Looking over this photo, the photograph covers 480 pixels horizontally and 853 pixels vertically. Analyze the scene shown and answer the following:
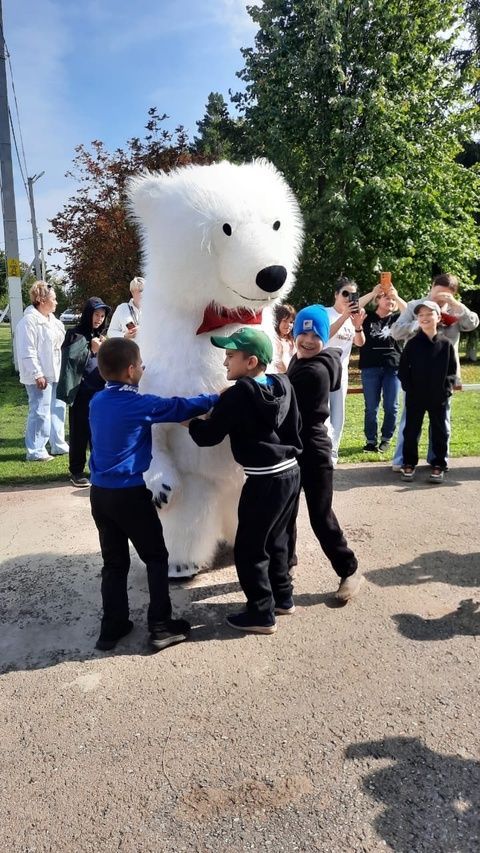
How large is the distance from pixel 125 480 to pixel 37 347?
160 inches

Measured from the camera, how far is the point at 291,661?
110 inches

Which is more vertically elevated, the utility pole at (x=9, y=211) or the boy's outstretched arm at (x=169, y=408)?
the utility pole at (x=9, y=211)

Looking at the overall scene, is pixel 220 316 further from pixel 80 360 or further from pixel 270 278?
pixel 80 360

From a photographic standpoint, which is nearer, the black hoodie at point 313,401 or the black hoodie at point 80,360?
the black hoodie at point 313,401

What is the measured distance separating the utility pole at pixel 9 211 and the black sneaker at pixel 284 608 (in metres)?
10.6

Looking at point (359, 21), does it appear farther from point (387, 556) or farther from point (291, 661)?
point (291, 661)

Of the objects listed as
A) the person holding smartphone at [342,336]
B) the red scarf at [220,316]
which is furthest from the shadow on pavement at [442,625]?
the person holding smartphone at [342,336]

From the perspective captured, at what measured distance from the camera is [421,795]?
202cm

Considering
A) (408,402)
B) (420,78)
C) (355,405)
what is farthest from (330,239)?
(408,402)

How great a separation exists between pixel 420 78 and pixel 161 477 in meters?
14.6

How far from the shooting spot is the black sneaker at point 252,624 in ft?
9.84

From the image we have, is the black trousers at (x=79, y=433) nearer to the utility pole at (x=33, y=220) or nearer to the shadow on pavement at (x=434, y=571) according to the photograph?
the shadow on pavement at (x=434, y=571)

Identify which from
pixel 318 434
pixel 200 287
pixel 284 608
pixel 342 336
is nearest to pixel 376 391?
pixel 342 336

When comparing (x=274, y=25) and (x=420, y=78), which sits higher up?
(x=274, y=25)
